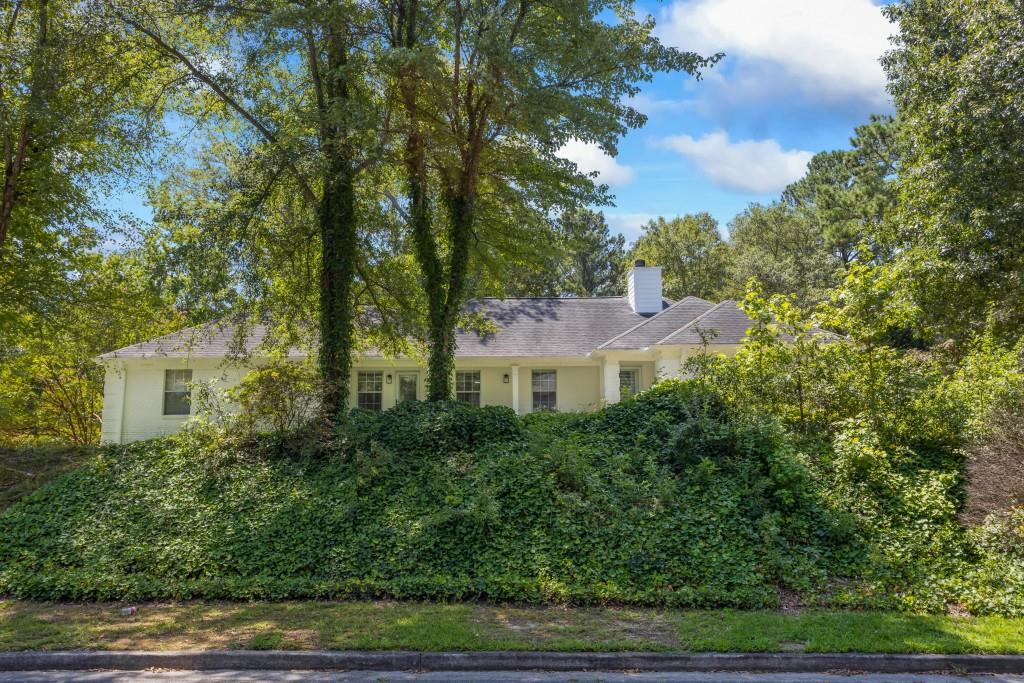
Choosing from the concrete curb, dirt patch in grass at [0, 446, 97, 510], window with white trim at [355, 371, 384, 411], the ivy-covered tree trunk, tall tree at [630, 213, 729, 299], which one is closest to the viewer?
the concrete curb

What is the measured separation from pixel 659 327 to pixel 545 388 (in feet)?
13.3

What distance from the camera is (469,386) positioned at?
69.8 ft

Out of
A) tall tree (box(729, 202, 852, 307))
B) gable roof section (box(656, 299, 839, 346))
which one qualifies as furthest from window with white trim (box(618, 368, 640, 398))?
tall tree (box(729, 202, 852, 307))

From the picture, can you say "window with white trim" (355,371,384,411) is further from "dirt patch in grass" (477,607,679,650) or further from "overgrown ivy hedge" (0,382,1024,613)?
"dirt patch in grass" (477,607,679,650)

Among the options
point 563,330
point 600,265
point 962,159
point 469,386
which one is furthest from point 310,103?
point 600,265

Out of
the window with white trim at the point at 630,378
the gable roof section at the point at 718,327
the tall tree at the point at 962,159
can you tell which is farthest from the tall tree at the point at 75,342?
the tall tree at the point at 962,159

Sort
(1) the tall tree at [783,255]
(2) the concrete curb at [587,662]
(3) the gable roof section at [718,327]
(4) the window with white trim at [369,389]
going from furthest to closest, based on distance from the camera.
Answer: (1) the tall tree at [783,255]
(4) the window with white trim at [369,389]
(3) the gable roof section at [718,327]
(2) the concrete curb at [587,662]

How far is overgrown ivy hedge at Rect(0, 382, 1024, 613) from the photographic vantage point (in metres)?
8.18

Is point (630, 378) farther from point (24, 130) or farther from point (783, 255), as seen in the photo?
point (783, 255)

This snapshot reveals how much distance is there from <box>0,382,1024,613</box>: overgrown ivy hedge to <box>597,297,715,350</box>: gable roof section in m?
7.17

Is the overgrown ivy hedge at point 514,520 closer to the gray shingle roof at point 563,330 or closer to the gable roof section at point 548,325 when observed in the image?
the gray shingle roof at point 563,330

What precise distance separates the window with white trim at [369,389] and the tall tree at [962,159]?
580 inches

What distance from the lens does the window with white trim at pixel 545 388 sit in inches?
837

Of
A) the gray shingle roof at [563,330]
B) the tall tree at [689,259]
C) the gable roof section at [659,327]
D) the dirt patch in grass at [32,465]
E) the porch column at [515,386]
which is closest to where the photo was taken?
the dirt patch in grass at [32,465]
